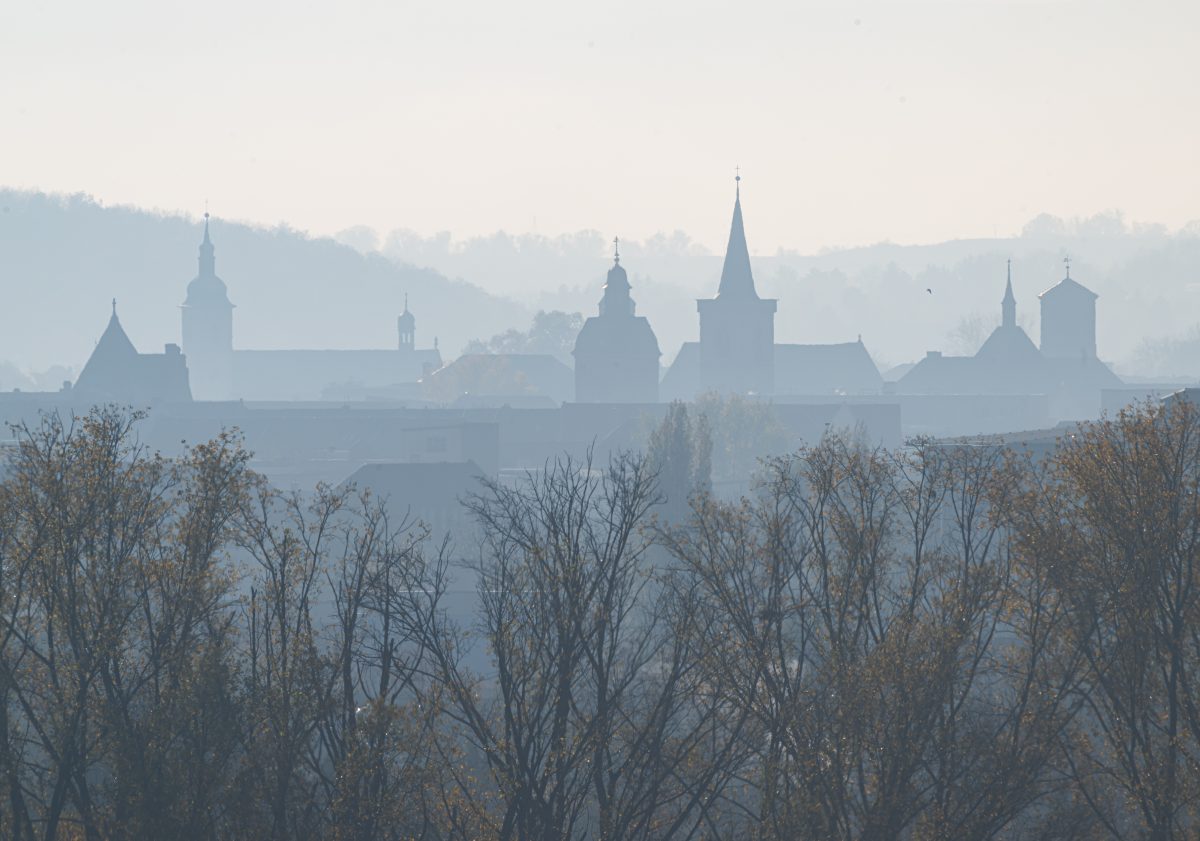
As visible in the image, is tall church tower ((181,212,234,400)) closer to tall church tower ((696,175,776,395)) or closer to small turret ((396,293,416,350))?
small turret ((396,293,416,350))

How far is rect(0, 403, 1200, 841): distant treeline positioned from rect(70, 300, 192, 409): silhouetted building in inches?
3162

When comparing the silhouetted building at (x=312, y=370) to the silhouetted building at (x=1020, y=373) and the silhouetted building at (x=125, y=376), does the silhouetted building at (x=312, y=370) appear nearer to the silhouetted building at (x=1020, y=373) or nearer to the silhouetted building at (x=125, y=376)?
the silhouetted building at (x=125, y=376)

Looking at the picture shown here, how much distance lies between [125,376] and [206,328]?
4769 centimetres

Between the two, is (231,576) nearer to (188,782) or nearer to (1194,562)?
(188,782)

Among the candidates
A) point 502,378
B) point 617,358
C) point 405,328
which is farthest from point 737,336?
point 405,328

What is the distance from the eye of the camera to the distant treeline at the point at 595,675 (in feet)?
56.7

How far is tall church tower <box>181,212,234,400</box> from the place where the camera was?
144m

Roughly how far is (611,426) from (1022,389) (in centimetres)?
→ 4390

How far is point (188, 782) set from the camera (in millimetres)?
17406

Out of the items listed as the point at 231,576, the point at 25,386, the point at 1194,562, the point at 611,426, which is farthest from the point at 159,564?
the point at 25,386

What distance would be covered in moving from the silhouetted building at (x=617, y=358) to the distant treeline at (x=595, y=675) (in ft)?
268

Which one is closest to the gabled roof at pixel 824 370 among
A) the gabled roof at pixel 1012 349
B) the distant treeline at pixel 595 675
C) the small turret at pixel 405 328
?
the gabled roof at pixel 1012 349

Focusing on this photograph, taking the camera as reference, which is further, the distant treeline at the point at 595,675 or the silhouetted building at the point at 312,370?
the silhouetted building at the point at 312,370

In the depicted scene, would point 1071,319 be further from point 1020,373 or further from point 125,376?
point 125,376
